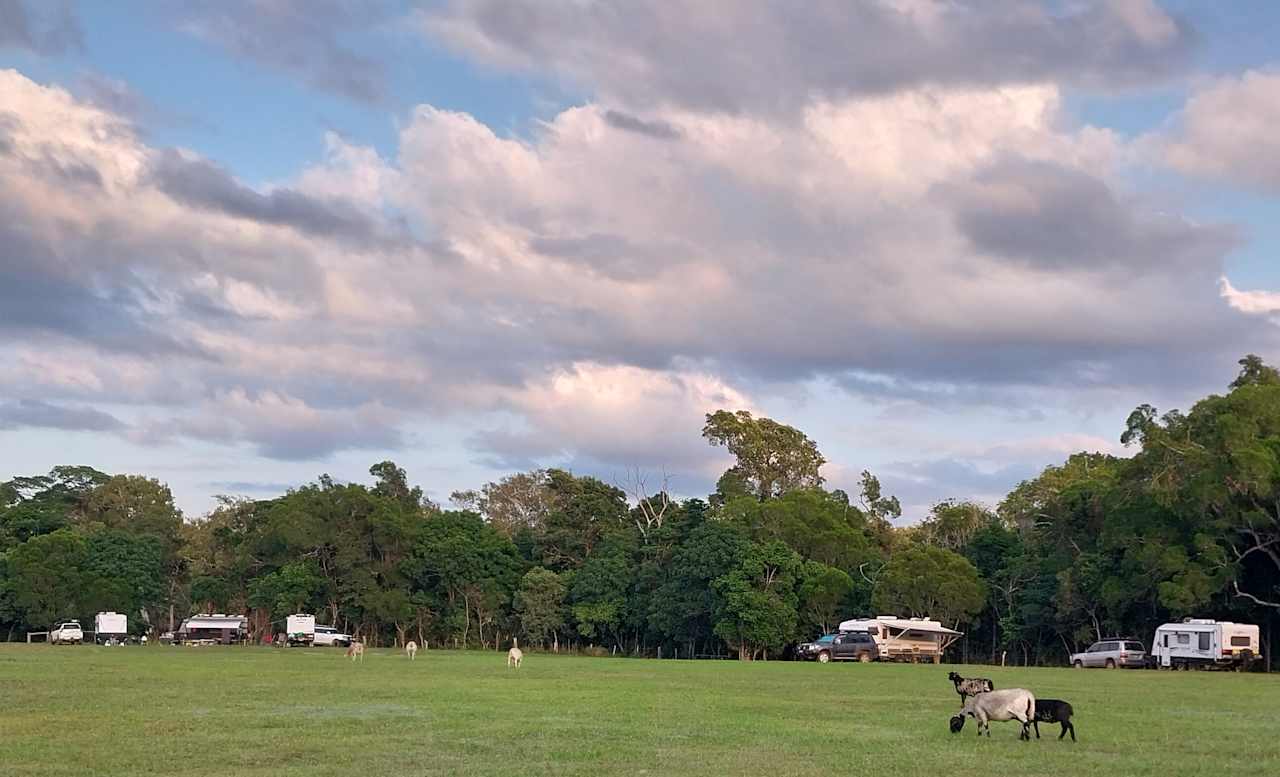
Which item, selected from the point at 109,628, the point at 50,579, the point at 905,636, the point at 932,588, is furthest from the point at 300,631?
the point at 932,588

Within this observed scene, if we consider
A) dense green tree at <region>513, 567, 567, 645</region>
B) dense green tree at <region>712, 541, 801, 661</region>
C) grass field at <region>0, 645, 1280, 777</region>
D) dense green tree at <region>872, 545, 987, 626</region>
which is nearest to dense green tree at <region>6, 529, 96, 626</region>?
dense green tree at <region>513, 567, 567, 645</region>

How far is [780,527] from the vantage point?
8362 centimetres

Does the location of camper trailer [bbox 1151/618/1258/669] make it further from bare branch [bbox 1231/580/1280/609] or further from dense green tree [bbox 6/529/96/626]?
dense green tree [bbox 6/529/96/626]

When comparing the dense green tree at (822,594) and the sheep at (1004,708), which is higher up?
the dense green tree at (822,594)

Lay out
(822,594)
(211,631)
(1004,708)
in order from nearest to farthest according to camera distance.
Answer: (1004,708) → (822,594) → (211,631)

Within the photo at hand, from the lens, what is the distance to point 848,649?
69.4 meters

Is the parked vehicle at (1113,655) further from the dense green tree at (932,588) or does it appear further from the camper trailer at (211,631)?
the camper trailer at (211,631)

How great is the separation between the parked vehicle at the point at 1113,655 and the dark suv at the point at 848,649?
1047 cm

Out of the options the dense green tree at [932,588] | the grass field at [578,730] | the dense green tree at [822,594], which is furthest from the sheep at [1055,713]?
the dense green tree at [822,594]

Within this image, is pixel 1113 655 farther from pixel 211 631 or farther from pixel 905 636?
pixel 211 631

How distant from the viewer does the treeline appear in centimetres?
6244

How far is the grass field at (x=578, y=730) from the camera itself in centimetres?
1636

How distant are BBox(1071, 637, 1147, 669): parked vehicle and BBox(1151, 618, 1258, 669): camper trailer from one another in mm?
2433

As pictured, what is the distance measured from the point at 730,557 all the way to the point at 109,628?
42.1 m
